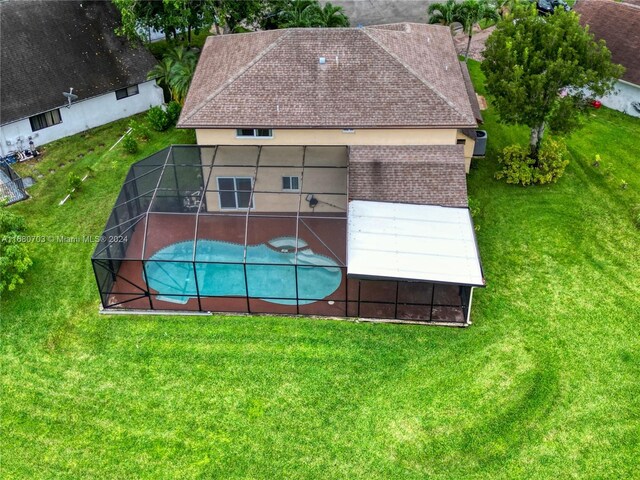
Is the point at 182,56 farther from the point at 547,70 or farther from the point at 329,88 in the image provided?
the point at 547,70

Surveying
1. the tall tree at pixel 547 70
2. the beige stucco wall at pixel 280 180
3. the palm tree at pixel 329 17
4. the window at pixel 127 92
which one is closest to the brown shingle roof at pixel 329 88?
the beige stucco wall at pixel 280 180

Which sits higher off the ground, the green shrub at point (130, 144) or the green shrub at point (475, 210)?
the green shrub at point (130, 144)

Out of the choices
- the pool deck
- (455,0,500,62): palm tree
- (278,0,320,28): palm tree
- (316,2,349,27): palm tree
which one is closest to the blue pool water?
the pool deck

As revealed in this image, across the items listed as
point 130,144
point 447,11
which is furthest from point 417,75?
point 130,144

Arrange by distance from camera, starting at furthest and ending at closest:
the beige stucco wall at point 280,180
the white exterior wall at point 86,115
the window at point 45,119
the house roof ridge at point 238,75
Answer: the window at point 45,119 < the white exterior wall at point 86,115 < the house roof ridge at point 238,75 < the beige stucco wall at point 280,180

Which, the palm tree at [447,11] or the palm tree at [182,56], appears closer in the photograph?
the palm tree at [182,56]

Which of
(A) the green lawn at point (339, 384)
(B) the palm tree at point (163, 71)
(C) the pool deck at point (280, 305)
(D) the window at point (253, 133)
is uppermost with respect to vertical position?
(B) the palm tree at point (163, 71)

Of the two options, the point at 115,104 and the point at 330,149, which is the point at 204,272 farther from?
the point at 115,104

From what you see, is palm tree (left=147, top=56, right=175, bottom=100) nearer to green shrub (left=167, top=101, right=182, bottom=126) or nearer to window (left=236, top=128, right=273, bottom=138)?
green shrub (left=167, top=101, right=182, bottom=126)

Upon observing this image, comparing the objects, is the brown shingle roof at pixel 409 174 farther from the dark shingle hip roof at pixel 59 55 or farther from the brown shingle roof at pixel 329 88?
the dark shingle hip roof at pixel 59 55
